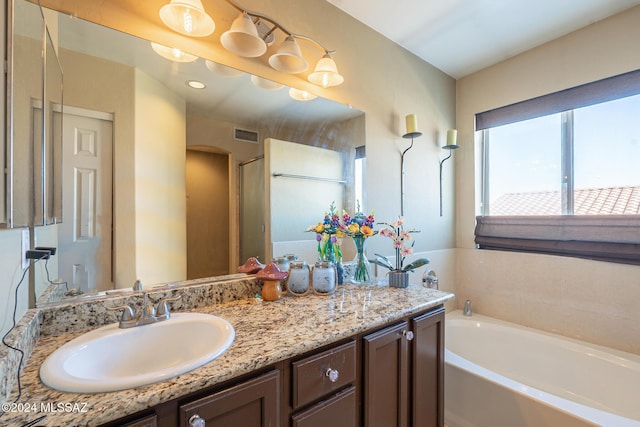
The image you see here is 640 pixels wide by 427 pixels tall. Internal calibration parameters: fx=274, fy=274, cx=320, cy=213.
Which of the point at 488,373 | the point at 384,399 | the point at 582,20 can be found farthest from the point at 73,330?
the point at 582,20

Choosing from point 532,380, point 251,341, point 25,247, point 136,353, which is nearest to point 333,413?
Answer: point 251,341

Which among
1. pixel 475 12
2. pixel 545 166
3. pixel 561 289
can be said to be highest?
pixel 475 12

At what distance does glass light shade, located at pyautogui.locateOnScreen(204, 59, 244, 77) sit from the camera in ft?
4.22

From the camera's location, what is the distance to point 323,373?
931mm

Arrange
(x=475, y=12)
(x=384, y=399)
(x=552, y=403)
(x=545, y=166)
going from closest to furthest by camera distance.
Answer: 1. (x=384, y=399)
2. (x=552, y=403)
3. (x=475, y=12)
4. (x=545, y=166)

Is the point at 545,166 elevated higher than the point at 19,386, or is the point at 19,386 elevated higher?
the point at 545,166

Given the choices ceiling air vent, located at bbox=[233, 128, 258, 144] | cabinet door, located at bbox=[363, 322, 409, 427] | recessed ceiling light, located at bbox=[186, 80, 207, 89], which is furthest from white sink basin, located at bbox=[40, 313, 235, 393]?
recessed ceiling light, located at bbox=[186, 80, 207, 89]

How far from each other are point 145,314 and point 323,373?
0.66 metres

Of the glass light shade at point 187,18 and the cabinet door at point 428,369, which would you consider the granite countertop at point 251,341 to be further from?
the glass light shade at point 187,18

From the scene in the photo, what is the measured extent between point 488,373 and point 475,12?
2279mm

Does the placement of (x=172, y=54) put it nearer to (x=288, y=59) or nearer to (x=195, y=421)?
(x=288, y=59)

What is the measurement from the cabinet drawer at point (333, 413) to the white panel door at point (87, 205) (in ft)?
2.84

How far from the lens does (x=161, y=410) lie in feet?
2.12

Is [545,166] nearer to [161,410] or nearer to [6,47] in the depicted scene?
[161,410]
